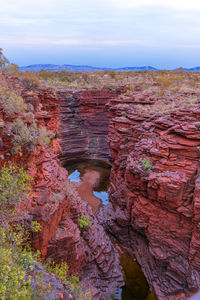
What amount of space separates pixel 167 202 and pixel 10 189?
8334 mm

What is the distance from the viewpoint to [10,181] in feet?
22.5

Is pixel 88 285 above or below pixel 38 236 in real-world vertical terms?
below

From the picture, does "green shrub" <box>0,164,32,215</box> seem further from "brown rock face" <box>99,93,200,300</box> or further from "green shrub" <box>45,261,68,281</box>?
"brown rock face" <box>99,93,200,300</box>

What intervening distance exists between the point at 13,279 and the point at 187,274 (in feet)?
32.2

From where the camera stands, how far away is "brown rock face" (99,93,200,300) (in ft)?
36.0

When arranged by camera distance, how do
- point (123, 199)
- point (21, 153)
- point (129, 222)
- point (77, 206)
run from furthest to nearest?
point (123, 199) < point (129, 222) < point (77, 206) < point (21, 153)

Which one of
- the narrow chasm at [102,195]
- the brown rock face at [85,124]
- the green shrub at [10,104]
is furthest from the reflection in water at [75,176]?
the green shrub at [10,104]

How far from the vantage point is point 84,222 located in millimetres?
11086

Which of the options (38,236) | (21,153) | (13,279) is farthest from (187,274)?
(21,153)

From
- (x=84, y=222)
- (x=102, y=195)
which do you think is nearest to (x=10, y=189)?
(x=84, y=222)

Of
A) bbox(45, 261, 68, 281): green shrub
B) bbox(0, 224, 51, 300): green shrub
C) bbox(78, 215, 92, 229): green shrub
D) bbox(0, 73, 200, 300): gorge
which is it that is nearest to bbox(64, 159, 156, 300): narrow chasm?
bbox(0, 73, 200, 300): gorge

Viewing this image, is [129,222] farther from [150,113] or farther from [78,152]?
[78,152]

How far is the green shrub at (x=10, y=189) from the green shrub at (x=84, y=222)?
4476 millimetres

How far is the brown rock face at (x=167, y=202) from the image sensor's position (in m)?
11.0
